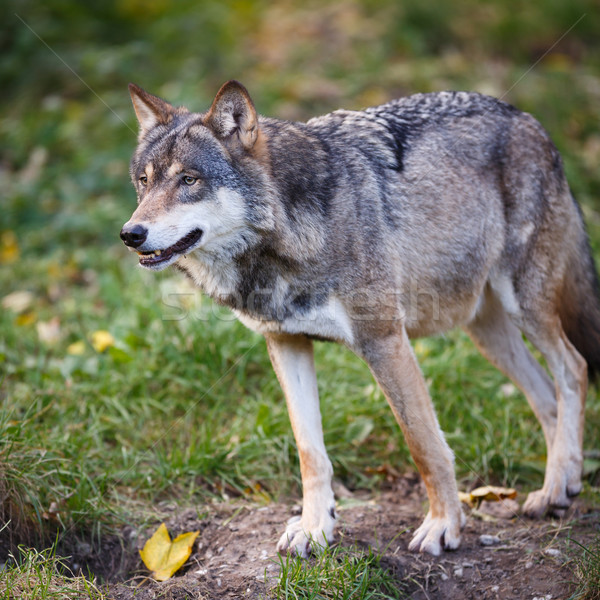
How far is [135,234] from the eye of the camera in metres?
3.18

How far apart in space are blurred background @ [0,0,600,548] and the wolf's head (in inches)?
58.2

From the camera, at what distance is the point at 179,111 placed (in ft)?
12.5

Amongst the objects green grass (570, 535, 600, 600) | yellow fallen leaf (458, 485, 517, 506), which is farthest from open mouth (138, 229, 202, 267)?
green grass (570, 535, 600, 600)

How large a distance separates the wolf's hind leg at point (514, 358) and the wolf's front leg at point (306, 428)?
1326mm

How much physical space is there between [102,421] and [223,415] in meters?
0.81

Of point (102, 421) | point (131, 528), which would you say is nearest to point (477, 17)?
point (102, 421)

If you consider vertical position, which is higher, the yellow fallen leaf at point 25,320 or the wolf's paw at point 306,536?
the yellow fallen leaf at point 25,320

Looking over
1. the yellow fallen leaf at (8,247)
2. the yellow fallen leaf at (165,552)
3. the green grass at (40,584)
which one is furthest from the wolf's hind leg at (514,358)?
the yellow fallen leaf at (8,247)

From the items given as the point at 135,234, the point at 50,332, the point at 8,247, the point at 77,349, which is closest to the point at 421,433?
the point at 135,234

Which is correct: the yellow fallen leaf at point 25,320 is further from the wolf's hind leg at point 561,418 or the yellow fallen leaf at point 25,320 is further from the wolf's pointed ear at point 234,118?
the wolf's hind leg at point 561,418

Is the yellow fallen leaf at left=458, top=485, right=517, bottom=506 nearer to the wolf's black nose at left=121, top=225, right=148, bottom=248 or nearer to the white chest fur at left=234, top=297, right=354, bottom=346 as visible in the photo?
the white chest fur at left=234, top=297, right=354, bottom=346

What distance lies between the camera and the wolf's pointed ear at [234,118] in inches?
132

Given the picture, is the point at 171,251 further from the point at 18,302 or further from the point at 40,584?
the point at 18,302

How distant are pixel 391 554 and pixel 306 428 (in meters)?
0.79
